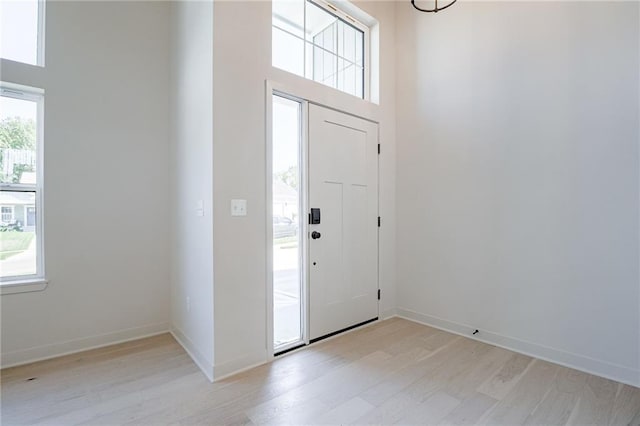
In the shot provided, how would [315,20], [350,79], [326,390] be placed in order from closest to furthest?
[326,390], [315,20], [350,79]

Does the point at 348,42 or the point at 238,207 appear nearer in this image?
the point at 238,207

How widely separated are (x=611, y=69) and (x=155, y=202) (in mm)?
3952

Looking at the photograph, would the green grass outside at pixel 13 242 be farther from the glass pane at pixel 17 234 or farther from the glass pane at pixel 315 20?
the glass pane at pixel 315 20

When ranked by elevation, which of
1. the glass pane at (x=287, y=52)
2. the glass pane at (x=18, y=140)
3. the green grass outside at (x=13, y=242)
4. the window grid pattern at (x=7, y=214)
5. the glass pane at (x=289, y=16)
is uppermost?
the glass pane at (x=289, y=16)

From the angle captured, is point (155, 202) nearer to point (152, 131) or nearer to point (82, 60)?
point (152, 131)

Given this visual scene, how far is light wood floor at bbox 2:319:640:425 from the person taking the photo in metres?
1.82

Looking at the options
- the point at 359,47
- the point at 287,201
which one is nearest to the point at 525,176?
the point at 287,201

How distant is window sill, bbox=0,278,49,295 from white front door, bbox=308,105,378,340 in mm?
2219

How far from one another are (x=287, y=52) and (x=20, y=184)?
8.13 feet

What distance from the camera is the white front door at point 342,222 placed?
2.85 meters

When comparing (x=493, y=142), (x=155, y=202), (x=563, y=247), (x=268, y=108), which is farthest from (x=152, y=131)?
(x=563, y=247)

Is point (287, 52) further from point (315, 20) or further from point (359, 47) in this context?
point (359, 47)

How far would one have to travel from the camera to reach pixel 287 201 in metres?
2.80

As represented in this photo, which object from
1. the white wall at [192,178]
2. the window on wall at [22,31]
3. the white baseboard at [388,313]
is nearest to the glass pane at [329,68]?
the white wall at [192,178]
